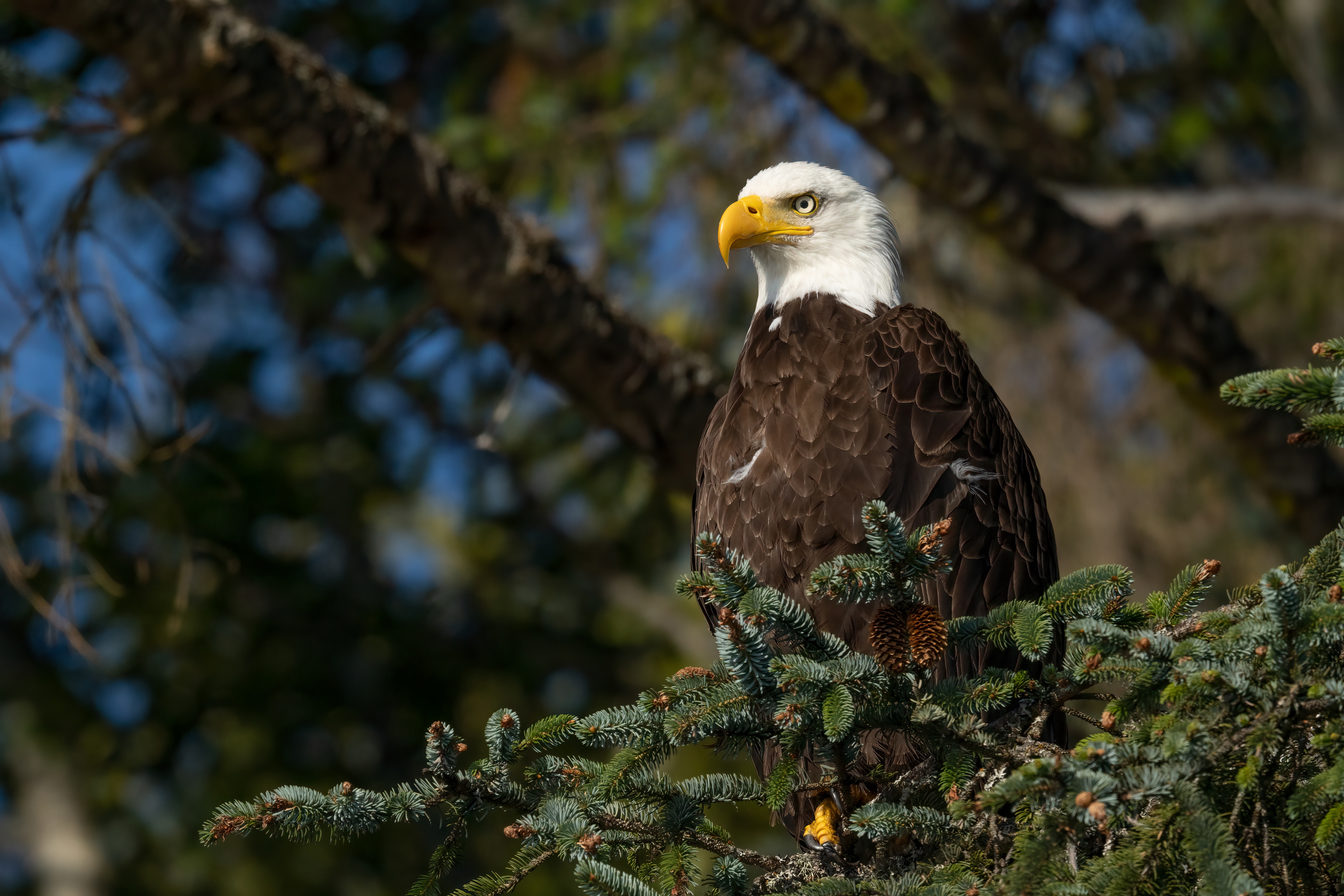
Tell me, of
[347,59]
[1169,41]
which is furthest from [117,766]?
[1169,41]

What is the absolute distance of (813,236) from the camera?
409 centimetres

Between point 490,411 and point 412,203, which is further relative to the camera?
point 490,411

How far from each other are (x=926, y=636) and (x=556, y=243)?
2686 mm

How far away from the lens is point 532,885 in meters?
7.64

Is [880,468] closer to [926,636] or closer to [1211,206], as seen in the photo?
[926,636]

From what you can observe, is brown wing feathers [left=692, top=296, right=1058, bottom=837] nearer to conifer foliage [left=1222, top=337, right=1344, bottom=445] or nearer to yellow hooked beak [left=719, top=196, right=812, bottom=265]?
yellow hooked beak [left=719, top=196, right=812, bottom=265]

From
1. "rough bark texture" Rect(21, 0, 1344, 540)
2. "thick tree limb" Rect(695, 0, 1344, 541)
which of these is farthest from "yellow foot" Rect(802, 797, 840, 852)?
"thick tree limb" Rect(695, 0, 1344, 541)

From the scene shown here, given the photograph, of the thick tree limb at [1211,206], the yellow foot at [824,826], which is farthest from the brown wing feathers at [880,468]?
the thick tree limb at [1211,206]

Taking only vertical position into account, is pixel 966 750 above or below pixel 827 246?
below

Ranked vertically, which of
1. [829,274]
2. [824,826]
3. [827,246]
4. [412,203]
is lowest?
[824,826]

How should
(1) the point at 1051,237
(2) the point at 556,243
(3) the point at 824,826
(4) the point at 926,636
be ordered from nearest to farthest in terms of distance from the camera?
(4) the point at 926,636
(3) the point at 824,826
(2) the point at 556,243
(1) the point at 1051,237

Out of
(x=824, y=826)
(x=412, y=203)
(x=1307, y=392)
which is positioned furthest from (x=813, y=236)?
(x=1307, y=392)

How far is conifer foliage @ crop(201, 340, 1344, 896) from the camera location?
1664mm

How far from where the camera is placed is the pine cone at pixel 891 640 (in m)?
1.94
